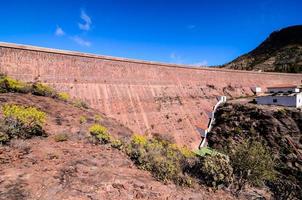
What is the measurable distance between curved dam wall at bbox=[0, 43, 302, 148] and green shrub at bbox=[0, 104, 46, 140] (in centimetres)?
841

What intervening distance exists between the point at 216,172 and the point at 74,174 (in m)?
5.58

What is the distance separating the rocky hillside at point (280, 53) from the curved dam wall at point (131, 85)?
1903 inches

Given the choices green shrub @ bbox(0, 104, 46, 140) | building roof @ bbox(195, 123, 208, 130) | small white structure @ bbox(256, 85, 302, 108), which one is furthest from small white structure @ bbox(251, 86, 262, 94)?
green shrub @ bbox(0, 104, 46, 140)

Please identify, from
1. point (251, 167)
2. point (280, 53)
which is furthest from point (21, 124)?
point (280, 53)

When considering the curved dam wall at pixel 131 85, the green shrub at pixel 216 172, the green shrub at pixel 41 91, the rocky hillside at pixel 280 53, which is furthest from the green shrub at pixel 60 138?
the rocky hillside at pixel 280 53

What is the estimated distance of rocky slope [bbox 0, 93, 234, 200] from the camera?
568cm

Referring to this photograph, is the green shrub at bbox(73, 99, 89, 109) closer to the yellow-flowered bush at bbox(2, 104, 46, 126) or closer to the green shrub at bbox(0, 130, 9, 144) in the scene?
the yellow-flowered bush at bbox(2, 104, 46, 126)

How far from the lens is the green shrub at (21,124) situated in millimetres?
8148

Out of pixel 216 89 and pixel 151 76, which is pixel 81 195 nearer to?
pixel 151 76

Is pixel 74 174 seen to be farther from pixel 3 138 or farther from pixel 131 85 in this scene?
pixel 131 85

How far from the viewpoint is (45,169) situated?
21.6 ft

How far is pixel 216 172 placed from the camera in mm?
9016

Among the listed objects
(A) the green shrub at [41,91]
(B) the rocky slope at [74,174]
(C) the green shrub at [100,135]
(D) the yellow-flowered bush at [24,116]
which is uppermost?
(A) the green shrub at [41,91]

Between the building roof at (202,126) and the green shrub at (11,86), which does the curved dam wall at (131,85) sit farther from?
the green shrub at (11,86)
